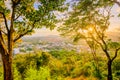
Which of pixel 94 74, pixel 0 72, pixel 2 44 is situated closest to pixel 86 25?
pixel 94 74

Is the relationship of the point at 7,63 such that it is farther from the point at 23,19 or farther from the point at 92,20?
the point at 92,20

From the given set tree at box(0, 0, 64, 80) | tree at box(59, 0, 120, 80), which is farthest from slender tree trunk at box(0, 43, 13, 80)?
tree at box(59, 0, 120, 80)

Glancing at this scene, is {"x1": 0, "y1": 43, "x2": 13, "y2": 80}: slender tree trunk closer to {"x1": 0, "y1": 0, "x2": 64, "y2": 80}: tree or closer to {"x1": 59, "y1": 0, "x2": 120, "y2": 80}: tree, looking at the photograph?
{"x1": 0, "y1": 0, "x2": 64, "y2": 80}: tree

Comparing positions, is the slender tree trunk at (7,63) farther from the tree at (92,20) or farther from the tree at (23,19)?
the tree at (92,20)

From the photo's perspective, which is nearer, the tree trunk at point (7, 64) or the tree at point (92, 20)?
the tree trunk at point (7, 64)

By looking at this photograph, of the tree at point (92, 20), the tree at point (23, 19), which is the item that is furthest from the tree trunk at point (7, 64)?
the tree at point (92, 20)

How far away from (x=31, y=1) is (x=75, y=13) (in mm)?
15529

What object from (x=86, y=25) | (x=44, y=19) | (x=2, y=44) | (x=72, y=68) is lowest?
(x=72, y=68)

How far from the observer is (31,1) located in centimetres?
1409

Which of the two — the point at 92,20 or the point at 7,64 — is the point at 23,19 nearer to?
the point at 7,64

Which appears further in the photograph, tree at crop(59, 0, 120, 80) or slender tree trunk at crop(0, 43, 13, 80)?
tree at crop(59, 0, 120, 80)

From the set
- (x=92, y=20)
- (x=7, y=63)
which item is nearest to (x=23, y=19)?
(x=7, y=63)

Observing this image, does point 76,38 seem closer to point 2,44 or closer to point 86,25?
point 86,25

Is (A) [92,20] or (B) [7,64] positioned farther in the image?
(A) [92,20]
